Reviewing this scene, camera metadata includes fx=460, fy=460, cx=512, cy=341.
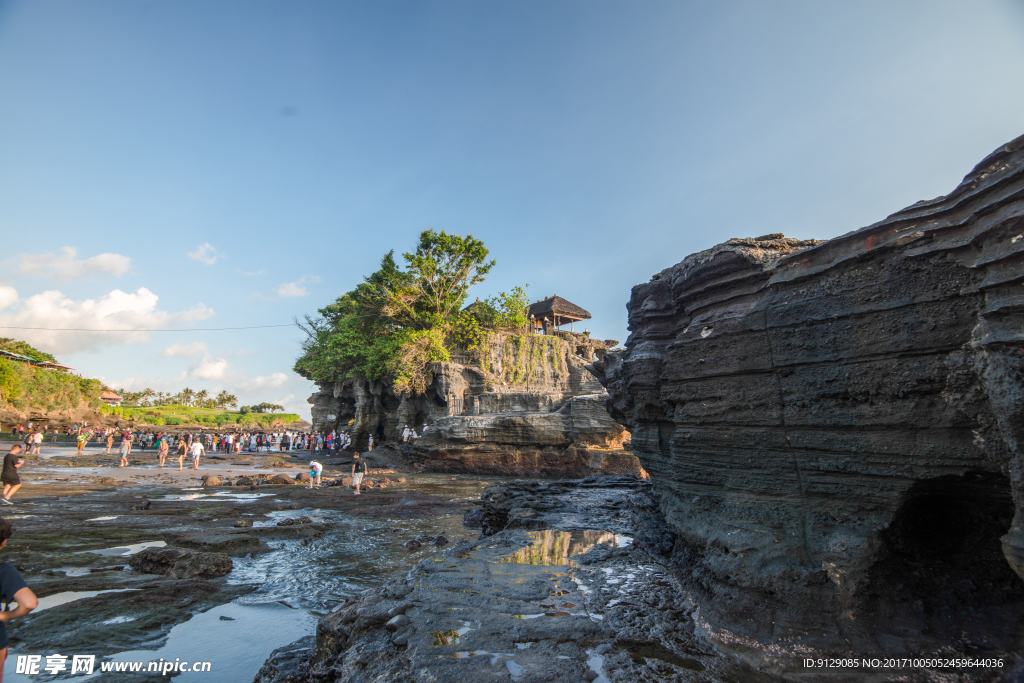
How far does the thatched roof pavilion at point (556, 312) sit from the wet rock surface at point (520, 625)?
3220 centimetres

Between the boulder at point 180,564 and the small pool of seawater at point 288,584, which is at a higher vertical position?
the boulder at point 180,564

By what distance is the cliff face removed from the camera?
11.3ft

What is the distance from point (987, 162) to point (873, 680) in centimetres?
402

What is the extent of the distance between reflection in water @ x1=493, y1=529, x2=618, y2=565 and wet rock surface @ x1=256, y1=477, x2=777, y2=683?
5cm

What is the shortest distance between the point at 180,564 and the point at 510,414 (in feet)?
53.6

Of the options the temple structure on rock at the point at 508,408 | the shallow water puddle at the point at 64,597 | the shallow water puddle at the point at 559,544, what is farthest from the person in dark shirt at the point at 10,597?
the temple structure on rock at the point at 508,408

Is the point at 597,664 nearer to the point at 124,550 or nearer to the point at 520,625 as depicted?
the point at 520,625

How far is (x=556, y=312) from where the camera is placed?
38750 millimetres

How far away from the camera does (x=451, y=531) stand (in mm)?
11078

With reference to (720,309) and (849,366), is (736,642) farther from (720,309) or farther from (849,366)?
(720,309)

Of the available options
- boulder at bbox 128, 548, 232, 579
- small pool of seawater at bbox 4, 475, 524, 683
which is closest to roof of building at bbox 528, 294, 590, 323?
small pool of seawater at bbox 4, 475, 524, 683

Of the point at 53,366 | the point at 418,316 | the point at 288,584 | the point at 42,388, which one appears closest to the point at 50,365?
the point at 53,366

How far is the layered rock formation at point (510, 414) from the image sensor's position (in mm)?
21156

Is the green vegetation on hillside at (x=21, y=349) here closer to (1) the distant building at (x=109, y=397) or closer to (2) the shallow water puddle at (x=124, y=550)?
(1) the distant building at (x=109, y=397)
